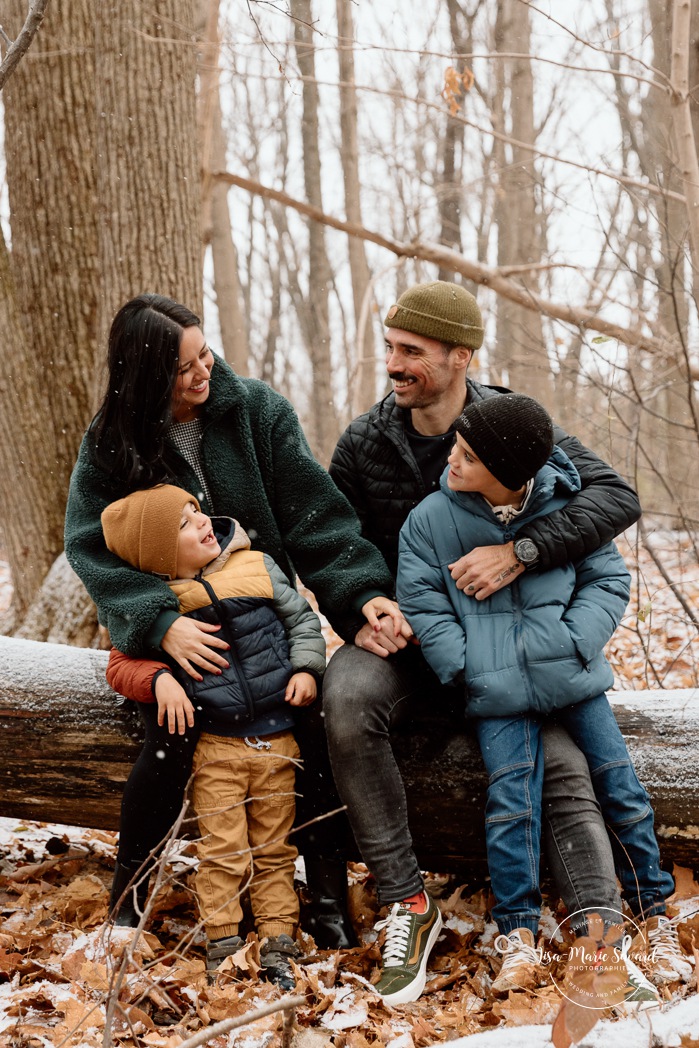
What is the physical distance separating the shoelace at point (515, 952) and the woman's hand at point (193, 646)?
1.19 metres

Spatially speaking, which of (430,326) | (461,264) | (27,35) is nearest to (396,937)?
(430,326)

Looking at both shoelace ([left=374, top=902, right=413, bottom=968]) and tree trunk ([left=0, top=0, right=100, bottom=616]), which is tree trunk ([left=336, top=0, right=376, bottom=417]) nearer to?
tree trunk ([left=0, top=0, right=100, bottom=616])

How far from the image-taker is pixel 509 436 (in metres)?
2.80

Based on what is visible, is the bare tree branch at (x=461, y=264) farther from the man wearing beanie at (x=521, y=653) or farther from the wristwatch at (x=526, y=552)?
the wristwatch at (x=526, y=552)

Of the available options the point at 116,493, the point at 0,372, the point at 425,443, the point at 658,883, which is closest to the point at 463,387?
the point at 425,443

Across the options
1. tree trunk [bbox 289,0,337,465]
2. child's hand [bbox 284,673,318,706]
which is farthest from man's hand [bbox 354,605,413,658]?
tree trunk [bbox 289,0,337,465]

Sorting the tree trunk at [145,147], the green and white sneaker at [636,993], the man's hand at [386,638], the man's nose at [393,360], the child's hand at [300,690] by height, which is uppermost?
the tree trunk at [145,147]

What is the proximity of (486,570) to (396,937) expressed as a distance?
3.80 ft

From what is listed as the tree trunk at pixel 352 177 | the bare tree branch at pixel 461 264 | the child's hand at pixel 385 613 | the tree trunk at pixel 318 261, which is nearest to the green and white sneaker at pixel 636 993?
the child's hand at pixel 385 613

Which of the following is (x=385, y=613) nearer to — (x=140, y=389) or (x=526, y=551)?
(x=526, y=551)

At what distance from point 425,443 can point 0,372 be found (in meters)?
2.88

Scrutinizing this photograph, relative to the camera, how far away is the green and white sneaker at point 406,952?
2537mm

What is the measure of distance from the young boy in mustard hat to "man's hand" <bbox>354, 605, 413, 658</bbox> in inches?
7.2

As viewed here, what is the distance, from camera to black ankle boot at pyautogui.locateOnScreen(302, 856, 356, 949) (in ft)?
9.50
